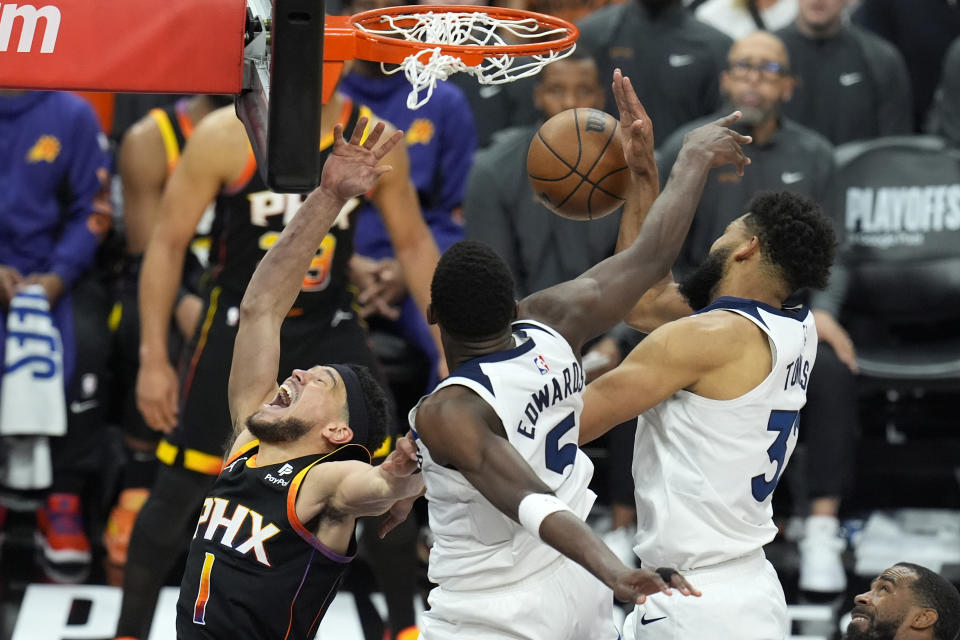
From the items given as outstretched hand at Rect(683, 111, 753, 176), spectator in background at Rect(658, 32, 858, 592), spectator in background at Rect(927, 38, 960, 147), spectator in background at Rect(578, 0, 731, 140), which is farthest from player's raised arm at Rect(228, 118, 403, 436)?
Answer: spectator in background at Rect(927, 38, 960, 147)

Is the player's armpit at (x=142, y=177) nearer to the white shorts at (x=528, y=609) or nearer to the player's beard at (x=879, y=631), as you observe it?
the white shorts at (x=528, y=609)

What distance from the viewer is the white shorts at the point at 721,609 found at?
155 inches

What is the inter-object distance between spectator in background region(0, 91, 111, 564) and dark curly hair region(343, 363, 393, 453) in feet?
9.43

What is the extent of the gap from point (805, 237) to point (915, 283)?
326 cm

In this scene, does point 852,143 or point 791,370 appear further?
point 852,143

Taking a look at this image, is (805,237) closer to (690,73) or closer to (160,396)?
(160,396)

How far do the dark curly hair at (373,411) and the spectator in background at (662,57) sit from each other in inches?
138

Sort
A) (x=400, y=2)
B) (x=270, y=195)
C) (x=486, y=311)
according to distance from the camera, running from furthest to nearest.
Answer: (x=400, y=2) < (x=270, y=195) < (x=486, y=311)

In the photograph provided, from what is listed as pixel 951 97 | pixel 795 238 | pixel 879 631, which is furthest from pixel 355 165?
pixel 951 97

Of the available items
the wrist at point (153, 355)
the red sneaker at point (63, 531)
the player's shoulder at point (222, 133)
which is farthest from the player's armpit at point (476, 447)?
the red sneaker at point (63, 531)

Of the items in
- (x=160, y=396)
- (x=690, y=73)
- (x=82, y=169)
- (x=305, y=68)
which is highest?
(x=305, y=68)

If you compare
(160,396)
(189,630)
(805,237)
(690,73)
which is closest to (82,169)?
(160,396)

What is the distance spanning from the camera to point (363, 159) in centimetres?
413

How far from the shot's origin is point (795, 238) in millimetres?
4051
